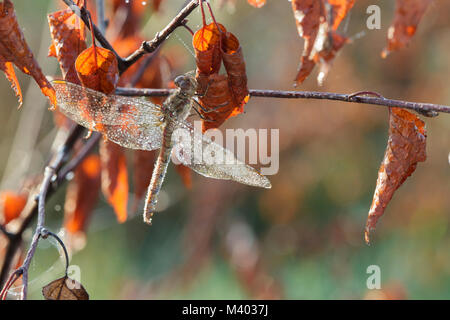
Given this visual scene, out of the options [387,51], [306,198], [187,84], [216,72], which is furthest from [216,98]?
[306,198]

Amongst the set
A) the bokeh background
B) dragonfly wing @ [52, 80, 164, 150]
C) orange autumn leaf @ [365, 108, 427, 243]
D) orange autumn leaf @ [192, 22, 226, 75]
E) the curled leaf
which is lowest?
the curled leaf

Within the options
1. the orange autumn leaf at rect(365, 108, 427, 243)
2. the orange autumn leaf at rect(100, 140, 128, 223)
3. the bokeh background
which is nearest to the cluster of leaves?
the orange autumn leaf at rect(365, 108, 427, 243)

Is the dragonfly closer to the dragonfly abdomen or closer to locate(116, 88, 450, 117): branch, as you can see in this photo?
the dragonfly abdomen

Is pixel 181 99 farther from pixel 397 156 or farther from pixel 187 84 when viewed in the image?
pixel 397 156

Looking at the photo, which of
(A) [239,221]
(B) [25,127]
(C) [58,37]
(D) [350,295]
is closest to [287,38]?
(A) [239,221]

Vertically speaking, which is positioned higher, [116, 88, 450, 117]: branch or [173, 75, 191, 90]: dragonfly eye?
[173, 75, 191, 90]: dragonfly eye
